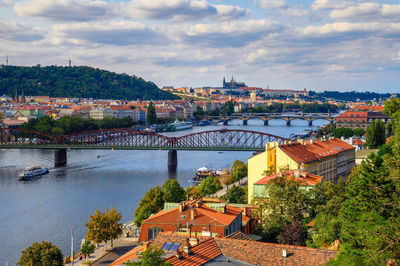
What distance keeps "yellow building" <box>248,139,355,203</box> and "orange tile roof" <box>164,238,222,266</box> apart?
39.6 feet

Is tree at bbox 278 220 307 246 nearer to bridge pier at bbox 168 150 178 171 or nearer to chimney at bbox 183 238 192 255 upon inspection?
chimney at bbox 183 238 192 255

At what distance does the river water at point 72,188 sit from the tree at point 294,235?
12764mm

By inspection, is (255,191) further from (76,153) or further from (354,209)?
(76,153)

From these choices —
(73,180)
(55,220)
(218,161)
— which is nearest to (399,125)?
(55,220)

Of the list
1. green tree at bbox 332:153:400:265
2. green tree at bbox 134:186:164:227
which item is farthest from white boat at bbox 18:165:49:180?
green tree at bbox 332:153:400:265

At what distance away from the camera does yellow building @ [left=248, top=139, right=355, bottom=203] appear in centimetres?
3088

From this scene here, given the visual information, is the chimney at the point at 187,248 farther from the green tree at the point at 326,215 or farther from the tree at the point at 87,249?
the tree at the point at 87,249

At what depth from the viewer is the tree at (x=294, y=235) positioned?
60.9 feet

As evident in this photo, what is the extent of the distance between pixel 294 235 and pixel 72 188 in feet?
99.6

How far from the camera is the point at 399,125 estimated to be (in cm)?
1833

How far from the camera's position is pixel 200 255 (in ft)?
46.1

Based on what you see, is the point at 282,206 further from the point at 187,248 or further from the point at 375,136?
the point at 375,136

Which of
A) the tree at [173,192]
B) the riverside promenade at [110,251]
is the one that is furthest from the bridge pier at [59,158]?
the riverside promenade at [110,251]

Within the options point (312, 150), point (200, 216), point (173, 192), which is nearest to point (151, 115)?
point (312, 150)
